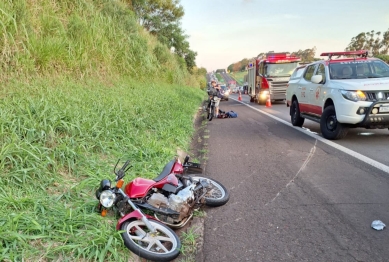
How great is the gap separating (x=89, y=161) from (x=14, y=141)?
0.94m

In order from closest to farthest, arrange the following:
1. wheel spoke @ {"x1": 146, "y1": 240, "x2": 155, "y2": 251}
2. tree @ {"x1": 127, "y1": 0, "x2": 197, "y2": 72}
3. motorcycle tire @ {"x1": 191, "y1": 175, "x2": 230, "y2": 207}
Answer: wheel spoke @ {"x1": 146, "y1": 240, "x2": 155, "y2": 251} → motorcycle tire @ {"x1": 191, "y1": 175, "x2": 230, "y2": 207} → tree @ {"x1": 127, "y1": 0, "x2": 197, "y2": 72}

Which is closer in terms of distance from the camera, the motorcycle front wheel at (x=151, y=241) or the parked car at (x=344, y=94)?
the motorcycle front wheel at (x=151, y=241)

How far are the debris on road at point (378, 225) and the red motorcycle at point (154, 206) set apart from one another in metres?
1.78

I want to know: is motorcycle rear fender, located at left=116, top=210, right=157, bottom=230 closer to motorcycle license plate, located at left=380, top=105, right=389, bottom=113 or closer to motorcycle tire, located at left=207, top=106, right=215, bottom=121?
motorcycle license plate, located at left=380, top=105, right=389, bottom=113

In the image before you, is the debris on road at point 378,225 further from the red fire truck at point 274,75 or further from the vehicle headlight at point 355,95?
the red fire truck at point 274,75

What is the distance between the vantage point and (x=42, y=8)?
7.72m

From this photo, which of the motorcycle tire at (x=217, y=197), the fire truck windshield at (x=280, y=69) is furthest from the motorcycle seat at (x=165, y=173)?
the fire truck windshield at (x=280, y=69)

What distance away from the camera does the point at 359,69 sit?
25.4ft

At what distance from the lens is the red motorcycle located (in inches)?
115

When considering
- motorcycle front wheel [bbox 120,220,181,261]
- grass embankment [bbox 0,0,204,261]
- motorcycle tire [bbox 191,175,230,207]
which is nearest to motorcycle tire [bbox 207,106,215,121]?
grass embankment [bbox 0,0,204,261]

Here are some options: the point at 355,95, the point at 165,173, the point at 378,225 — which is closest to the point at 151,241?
the point at 165,173

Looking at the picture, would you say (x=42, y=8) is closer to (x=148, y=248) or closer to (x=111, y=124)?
(x=111, y=124)

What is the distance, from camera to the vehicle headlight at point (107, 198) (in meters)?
2.92

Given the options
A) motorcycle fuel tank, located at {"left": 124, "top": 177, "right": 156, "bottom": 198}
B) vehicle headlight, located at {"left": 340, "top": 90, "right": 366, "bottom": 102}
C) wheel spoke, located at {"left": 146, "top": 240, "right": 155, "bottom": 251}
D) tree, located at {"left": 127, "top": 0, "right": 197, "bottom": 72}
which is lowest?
wheel spoke, located at {"left": 146, "top": 240, "right": 155, "bottom": 251}
